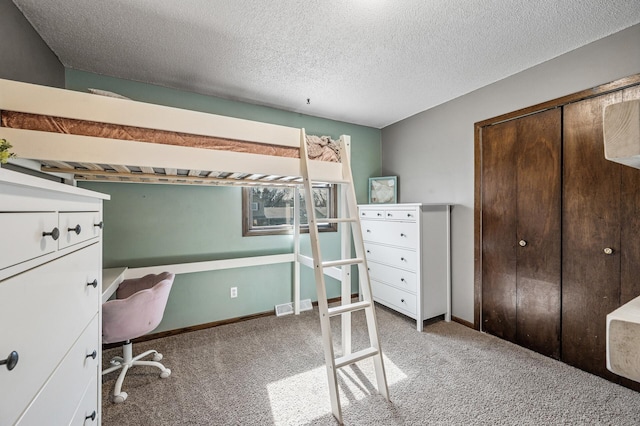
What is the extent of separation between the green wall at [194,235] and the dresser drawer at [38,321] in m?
1.61

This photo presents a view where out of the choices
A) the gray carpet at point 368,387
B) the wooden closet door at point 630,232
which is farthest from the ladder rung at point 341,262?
the wooden closet door at point 630,232

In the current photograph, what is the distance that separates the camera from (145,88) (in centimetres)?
254

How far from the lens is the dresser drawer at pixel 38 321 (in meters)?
0.63

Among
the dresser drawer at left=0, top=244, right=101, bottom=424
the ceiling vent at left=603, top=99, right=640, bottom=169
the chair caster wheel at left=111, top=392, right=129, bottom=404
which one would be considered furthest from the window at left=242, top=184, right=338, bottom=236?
the ceiling vent at left=603, top=99, right=640, bottom=169

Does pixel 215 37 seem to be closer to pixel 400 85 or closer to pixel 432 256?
pixel 400 85

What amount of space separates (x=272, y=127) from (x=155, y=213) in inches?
65.4

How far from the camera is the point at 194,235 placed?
111 inches

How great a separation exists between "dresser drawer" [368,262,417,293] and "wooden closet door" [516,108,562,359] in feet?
2.95

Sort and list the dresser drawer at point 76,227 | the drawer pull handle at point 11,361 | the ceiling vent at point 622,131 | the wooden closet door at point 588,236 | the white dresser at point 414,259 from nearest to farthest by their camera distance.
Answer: the ceiling vent at point 622,131, the drawer pull handle at point 11,361, the dresser drawer at point 76,227, the wooden closet door at point 588,236, the white dresser at point 414,259

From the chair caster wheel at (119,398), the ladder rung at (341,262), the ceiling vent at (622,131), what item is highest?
the ceiling vent at (622,131)

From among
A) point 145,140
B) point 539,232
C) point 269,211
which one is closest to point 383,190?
point 269,211

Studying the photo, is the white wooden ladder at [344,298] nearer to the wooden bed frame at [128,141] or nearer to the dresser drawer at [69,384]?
the wooden bed frame at [128,141]

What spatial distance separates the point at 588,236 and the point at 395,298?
67.7 inches

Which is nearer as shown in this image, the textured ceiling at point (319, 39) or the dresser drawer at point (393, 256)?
the textured ceiling at point (319, 39)
